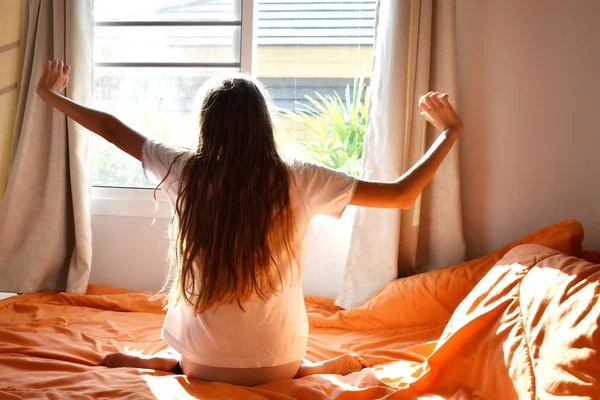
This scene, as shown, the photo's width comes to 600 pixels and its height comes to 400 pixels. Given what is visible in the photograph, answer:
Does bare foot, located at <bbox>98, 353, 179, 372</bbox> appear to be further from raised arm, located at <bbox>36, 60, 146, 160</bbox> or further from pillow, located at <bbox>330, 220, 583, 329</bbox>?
pillow, located at <bbox>330, 220, 583, 329</bbox>

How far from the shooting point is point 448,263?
269 centimetres

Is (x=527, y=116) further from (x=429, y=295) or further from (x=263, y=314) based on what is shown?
(x=263, y=314)

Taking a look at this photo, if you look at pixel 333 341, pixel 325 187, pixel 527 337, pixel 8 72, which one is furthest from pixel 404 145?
pixel 8 72

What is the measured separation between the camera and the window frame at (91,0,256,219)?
3.12 metres

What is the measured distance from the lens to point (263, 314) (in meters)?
1.66

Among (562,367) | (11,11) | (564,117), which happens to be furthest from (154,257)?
(562,367)

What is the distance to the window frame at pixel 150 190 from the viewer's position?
3123 mm

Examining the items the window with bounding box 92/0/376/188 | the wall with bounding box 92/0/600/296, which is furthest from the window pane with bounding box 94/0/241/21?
the wall with bounding box 92/0/600/296

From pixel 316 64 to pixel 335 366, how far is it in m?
1.79

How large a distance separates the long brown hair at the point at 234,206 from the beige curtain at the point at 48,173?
157 cm

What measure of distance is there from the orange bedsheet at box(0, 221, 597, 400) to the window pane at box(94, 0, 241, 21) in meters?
1.41

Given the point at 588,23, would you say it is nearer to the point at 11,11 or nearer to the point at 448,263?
the point at 448,263

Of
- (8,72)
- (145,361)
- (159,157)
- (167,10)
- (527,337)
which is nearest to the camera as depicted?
(527,337)

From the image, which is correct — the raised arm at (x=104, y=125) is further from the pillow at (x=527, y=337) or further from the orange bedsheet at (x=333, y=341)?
the pillow at (x=527, y=337)
